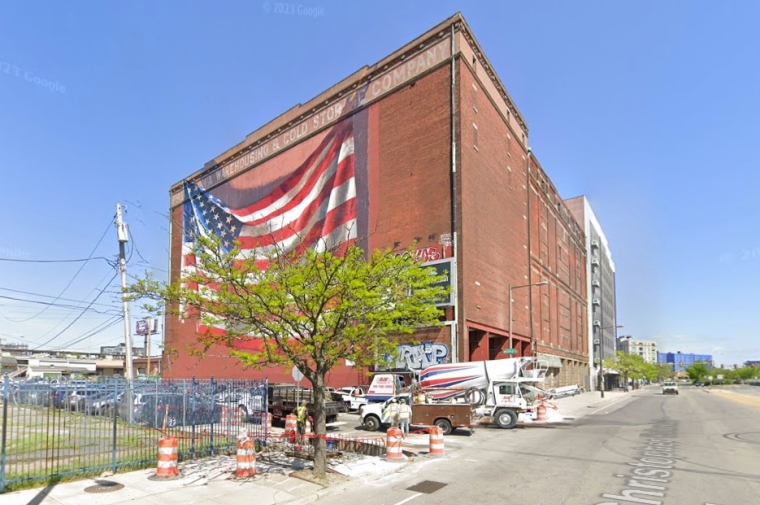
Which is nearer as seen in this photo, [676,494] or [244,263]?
[676,494]

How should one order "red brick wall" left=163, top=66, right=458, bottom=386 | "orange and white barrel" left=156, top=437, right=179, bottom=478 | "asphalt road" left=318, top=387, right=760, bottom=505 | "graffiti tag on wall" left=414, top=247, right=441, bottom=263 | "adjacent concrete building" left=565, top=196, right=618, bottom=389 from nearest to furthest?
"asphalt road" left=318, top=387, right=760, bottom=505, "orange and white barrel" left=156, top=437, right=179, bottom=478, "graffiti tag on wall" left=414, top=247, right=441, bottom=263, "red brick wall" left=163, top=66, right=458, bottom=386, "adjacent concrete building" left=565, top=196, right=618, bottom=389

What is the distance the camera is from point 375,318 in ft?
40.7

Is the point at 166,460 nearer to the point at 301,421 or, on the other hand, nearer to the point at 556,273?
the point at 301,421

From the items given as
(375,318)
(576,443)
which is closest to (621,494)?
(375,318)

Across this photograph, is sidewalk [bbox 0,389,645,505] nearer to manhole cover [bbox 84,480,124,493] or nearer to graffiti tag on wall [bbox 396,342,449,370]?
manhole cover [bbox 84,480,124,493]

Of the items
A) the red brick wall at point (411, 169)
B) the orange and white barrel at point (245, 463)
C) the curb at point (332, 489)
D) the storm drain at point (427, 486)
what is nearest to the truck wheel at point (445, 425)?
the curb at point (332, 489)

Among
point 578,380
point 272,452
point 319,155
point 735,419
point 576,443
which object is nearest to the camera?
point 272,452

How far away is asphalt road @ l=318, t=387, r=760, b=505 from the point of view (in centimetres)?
973

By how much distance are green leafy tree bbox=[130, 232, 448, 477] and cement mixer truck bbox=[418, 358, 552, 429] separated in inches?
458

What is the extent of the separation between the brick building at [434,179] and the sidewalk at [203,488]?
16.1 m

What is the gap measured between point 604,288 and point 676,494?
4217 inches

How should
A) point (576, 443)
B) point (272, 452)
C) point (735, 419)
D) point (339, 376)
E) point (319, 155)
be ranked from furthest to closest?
point (319, 155) → point (339, 376) → point (735, 419) → point (576, 443) → point (272, 452)

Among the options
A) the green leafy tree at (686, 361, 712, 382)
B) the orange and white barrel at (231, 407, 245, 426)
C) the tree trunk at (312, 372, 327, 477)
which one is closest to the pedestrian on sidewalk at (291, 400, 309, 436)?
the orange and white barrel at (231, 407, 245, 426)

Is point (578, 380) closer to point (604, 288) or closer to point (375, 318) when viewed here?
point (604, 288)
